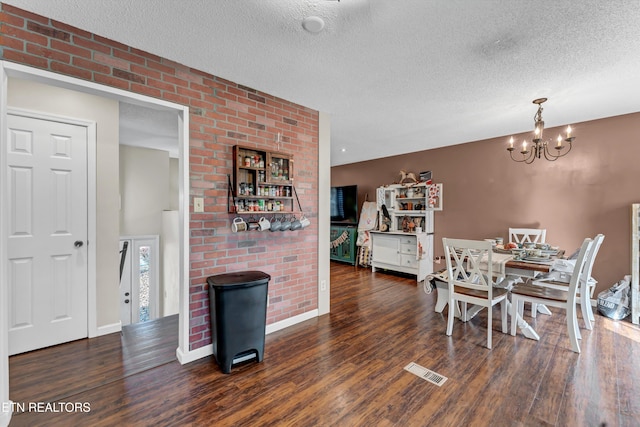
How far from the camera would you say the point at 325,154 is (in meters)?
3.20

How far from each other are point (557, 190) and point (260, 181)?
13.1 feet

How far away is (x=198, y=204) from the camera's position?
7.26ft

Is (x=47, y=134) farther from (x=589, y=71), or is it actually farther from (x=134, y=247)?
(x=589, y=71)

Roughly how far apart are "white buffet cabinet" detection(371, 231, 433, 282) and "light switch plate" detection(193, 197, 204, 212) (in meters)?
3.66

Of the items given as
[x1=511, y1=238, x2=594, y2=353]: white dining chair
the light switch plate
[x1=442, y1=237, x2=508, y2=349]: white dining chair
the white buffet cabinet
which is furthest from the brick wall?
the white buffet cabinet

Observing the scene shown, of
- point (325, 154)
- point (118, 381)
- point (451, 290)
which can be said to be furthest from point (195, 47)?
point (451, 290)

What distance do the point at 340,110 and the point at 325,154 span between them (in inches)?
20.9

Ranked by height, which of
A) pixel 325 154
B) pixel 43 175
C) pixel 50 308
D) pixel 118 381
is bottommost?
pixel 118 381

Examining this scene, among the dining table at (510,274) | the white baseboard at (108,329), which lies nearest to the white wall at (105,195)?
the white baseboard at (108,329)

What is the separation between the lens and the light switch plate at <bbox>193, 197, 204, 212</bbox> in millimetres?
2199

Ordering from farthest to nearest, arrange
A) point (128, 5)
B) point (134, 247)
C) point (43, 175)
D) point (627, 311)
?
point (134, 247), point (627, 311), point (43, 175), point (128, 5)

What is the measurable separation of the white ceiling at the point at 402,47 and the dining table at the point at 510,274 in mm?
1626

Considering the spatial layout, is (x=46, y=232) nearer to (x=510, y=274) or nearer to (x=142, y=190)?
(x=142, y=190)

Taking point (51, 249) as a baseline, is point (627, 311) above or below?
below
